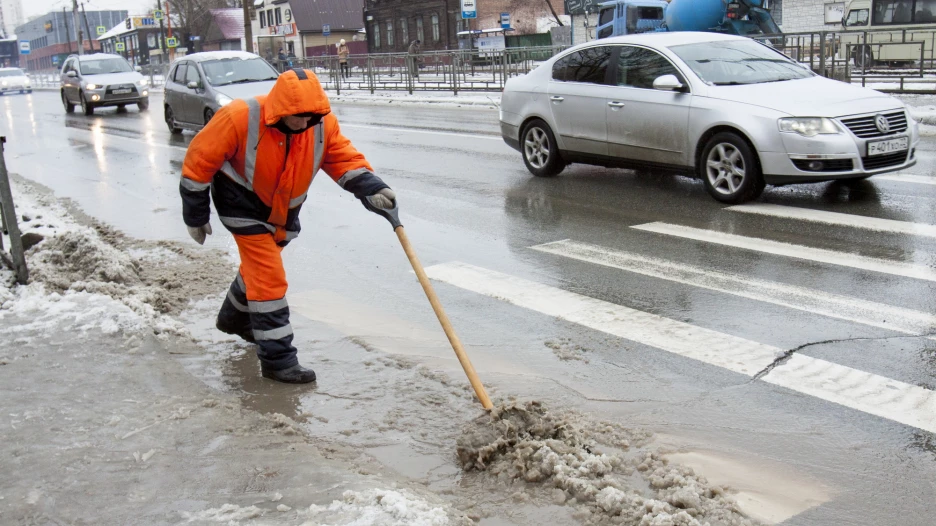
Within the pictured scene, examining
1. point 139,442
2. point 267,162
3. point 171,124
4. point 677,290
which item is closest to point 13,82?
point 171,124

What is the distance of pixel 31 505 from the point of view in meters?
3.27

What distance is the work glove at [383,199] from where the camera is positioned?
14.4ft

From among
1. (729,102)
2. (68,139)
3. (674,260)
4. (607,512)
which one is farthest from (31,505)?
(68,139)

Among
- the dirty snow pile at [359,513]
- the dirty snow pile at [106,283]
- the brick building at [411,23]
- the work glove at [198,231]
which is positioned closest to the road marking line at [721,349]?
the dirty snow pile at [106,283]

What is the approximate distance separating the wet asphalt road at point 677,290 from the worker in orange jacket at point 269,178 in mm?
889

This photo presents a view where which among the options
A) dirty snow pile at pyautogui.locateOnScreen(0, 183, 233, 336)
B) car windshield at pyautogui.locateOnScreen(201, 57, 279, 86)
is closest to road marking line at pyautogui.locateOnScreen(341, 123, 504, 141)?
car windshield at pyautogui.locateOnScreen(201, 57, 279, 86)

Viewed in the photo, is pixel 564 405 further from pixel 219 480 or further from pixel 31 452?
pixel 31 452

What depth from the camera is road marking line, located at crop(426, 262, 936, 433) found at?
3.98 meters

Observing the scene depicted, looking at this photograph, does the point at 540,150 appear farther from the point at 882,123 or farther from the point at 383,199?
the point at 383,199

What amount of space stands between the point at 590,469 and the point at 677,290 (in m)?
2.64

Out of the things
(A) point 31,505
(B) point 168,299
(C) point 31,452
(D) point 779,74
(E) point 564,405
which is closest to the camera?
(A) point 31,505

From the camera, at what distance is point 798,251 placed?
6617mm

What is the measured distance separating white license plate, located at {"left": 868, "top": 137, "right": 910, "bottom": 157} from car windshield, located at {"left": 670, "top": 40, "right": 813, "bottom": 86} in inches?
50.0

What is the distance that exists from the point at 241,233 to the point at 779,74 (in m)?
6.44
